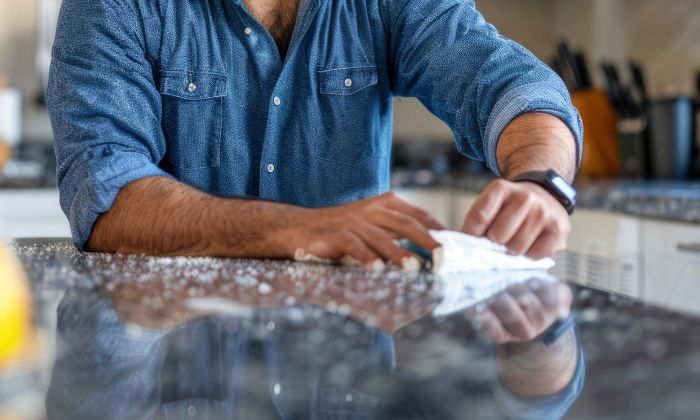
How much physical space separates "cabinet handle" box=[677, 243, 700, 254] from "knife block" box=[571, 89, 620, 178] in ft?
3.70

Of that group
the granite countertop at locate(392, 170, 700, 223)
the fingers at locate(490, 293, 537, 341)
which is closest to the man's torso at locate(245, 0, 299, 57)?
the fingers at locate(490, 293, 537, 341)

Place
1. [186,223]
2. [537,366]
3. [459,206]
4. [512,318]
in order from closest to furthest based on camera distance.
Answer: [537,366] < [512,318] < [186,223] < [459,206]

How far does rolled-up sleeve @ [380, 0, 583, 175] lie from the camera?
3.44 ft

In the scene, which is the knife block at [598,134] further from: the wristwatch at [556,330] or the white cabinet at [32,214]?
the wristwatch at [556,330]

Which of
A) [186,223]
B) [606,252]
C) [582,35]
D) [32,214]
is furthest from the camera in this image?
[582,35]

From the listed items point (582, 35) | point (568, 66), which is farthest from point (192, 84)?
point (582, 35)

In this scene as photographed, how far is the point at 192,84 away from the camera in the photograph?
1.23m

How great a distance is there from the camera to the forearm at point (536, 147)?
0.95 meters

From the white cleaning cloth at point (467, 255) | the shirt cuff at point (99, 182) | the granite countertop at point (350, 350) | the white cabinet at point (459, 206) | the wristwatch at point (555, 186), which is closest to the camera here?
the granite countertop at point (350, 350)

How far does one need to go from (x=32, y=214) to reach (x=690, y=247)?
6.22ft

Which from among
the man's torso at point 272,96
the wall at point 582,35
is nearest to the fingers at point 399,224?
the man's torso at point 272,96

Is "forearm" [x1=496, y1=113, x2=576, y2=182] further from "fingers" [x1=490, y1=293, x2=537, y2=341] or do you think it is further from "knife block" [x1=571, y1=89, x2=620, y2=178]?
"knife block" [x1=571, y1=89, x2=620, y2=178]

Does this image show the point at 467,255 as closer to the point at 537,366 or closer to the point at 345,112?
the point at 537,366

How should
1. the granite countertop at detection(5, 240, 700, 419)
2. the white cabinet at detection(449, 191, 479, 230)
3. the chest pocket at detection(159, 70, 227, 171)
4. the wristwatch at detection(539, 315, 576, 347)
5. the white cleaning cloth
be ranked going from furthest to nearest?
1. the white cabinet at detection(449, 191, 479, 230)
2. the chest pocket at detection(159, 70, 227, 171)
3. the white cleaning cloth
4. the wristwatch at detection(539, 315, 576, 347)
5. the granite countertop at detection(5, 240, 700, 419)
